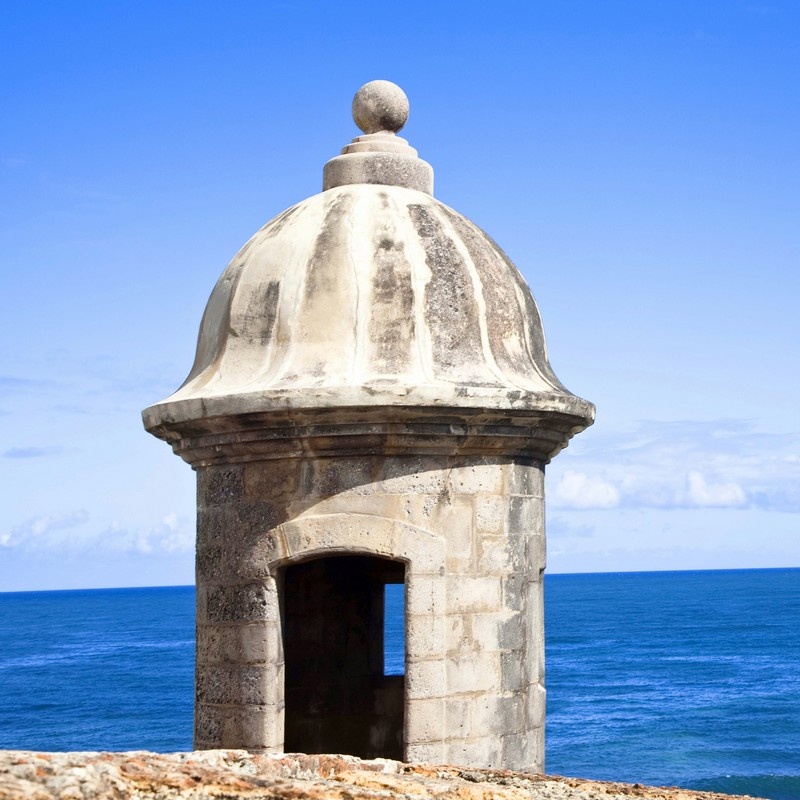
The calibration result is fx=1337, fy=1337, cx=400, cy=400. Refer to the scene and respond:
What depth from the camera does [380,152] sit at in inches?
242

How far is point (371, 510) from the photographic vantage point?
5316mm

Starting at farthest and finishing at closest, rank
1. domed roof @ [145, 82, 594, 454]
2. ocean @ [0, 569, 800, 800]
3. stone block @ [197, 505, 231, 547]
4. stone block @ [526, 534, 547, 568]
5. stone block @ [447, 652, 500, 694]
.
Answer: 1. ocean @ [0, 569, 800, 800]
2. stone block @ [526, 534, 547, 568]
3. stone block @ [197, 505, 231, 547]
4. stone block @ [447, 652, 500, 694]
5. domed roof @ [145, 82, 594, 454]

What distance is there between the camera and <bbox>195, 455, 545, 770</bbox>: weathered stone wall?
5309 millimetres

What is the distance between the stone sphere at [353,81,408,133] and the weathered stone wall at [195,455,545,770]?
177 centimetres

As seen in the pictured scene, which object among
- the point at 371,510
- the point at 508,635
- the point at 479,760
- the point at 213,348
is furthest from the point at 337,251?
the point at 479,760

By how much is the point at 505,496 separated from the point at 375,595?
8.21 ft

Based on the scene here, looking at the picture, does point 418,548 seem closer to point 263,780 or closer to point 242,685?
point 242,685

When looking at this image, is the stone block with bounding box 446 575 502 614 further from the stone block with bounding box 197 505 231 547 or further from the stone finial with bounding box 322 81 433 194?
the stone finial with bounding box 322 81 433 194

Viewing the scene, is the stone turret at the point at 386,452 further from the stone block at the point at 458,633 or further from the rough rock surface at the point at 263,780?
the rough rock surface at the point at 263,780

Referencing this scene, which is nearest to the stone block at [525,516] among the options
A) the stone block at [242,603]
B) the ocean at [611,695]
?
the stone block at [242,603]

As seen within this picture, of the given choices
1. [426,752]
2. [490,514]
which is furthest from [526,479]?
[426,752]

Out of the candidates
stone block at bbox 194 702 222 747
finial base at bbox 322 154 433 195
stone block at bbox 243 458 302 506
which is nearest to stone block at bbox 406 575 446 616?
stone block at bbox 243 458 302 506

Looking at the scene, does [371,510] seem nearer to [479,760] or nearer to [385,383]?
[385,383]

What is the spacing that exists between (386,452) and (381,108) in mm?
1833
